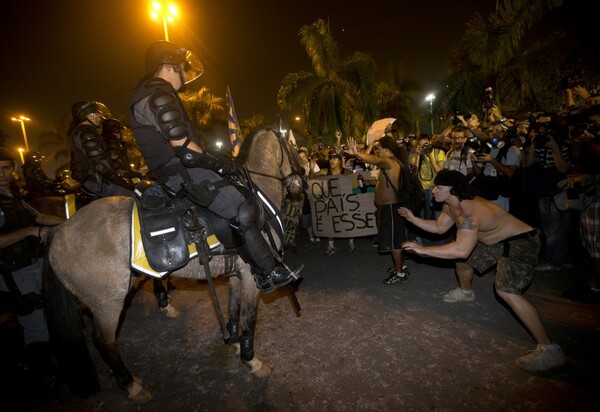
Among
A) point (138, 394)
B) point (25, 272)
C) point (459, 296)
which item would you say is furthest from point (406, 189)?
point (25, 272)

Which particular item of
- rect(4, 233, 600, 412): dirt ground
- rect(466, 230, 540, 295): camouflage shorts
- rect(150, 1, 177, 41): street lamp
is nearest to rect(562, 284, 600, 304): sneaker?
rect(4, 233, 600, 412): dirt ground

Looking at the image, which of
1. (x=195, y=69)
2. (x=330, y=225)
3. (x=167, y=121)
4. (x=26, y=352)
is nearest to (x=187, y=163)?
(x=167, y=121)

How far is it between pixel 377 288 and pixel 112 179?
15.8ft

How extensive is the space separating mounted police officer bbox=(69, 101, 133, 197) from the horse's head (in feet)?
6.62

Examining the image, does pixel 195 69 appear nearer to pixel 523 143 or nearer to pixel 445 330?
pixel 445 330

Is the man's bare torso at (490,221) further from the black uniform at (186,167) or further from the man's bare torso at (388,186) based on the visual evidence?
the black uniform at (186,167)

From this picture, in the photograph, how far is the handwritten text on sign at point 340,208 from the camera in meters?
7.76

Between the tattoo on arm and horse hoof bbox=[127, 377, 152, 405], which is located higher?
the tattoo on arm

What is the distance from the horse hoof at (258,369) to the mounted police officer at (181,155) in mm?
957

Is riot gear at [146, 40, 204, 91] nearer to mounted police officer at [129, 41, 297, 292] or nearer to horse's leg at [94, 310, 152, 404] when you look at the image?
mounted police officer at [129, 41, 297, 292]

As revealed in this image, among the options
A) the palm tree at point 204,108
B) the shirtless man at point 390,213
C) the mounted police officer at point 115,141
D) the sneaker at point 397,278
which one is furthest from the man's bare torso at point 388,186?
the palm tree at point 204,108

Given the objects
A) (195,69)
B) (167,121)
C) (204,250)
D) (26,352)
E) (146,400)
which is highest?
(195,69)

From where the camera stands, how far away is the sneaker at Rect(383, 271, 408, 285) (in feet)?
18.4

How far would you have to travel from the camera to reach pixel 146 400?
326cm
